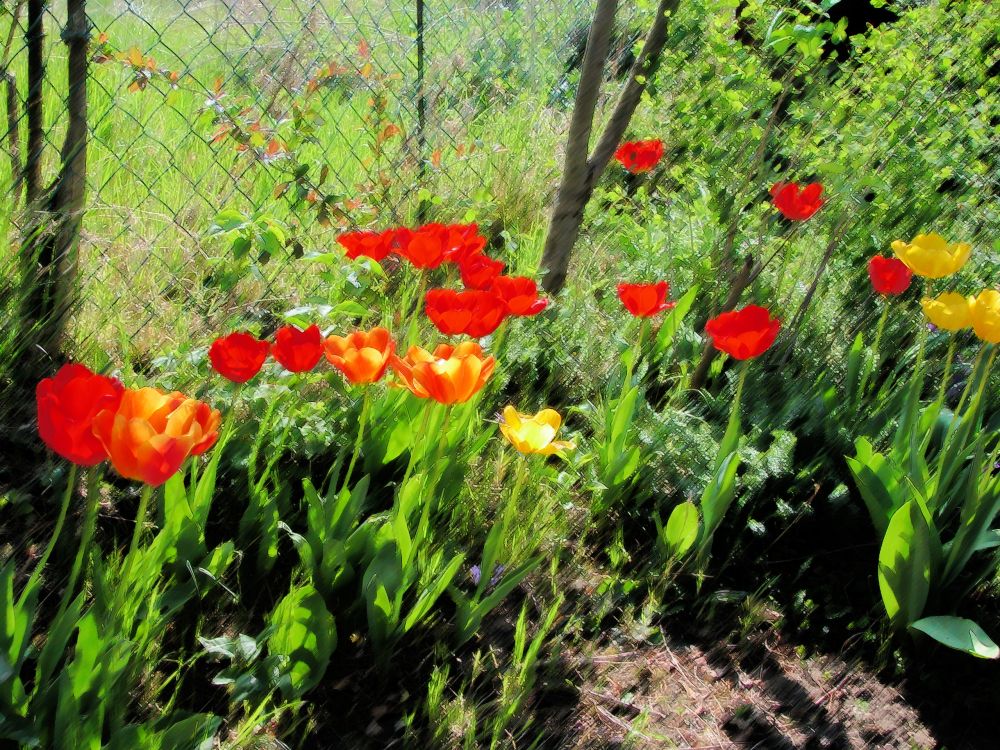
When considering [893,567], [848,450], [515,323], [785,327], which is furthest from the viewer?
[785,327]

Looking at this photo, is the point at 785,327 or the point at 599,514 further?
the point at 785,327

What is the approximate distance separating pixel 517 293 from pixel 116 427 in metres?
0.97

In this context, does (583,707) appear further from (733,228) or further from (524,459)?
(733,228)

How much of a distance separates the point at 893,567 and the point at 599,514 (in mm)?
607

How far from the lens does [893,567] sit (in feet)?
5.97

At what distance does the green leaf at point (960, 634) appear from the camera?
1.69m

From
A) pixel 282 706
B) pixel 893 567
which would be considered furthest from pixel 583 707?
pixel 893 567

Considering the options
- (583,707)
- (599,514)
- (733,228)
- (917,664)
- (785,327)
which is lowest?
(917,664)

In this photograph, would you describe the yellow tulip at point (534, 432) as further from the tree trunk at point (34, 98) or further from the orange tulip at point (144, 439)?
the tree trunk at point (34, 98)

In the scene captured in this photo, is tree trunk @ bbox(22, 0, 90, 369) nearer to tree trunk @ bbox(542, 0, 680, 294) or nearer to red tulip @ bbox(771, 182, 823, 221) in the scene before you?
tree trunk @ bbox(542, 0, 680, 294)

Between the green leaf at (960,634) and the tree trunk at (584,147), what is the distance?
1283 mm

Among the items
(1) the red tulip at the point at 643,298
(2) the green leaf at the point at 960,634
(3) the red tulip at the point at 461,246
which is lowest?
(2) the green leaf at the point at 960,634

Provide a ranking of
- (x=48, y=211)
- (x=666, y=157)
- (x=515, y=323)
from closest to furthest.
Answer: (x=48, y=211) → (x=515, y=323) → (x=666, y=157)

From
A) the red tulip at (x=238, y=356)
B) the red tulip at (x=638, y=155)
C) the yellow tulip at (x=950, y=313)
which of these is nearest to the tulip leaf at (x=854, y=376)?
the yellow tulip at (x=950, y=313)
